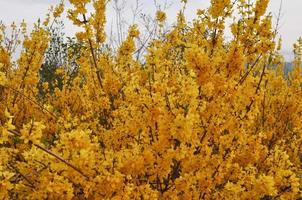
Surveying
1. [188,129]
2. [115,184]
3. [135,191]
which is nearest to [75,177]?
[115,184]

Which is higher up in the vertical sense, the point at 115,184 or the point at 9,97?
the point at 9,97

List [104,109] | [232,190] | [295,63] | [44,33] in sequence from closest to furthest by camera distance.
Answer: [232,190], [104,109], [44,33], [295,63]

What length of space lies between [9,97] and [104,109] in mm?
1687

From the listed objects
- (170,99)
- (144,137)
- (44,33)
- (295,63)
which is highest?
(295,63)

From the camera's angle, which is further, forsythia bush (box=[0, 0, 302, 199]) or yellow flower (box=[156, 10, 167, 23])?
yellow flower (box=[156, 10, 167, 23])

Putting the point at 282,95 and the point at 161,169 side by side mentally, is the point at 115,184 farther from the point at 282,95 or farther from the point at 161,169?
the point at 282,95

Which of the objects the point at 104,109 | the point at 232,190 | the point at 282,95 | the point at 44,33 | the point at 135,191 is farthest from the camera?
the point at 282,95

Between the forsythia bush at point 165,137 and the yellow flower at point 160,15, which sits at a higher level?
the yellow flower at point 160,15

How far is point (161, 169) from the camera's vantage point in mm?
2768

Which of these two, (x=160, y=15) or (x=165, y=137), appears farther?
(x=160, y=15)

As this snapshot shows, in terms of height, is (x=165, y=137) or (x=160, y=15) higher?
(x=160, y=15)

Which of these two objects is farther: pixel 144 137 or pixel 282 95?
pixel 282 95

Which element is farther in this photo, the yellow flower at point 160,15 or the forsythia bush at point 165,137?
the yellow flower at point 160,15

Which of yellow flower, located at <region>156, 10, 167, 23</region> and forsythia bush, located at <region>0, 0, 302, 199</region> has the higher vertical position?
yellow flower, located at <region>156, 10, 167, 23</region>
